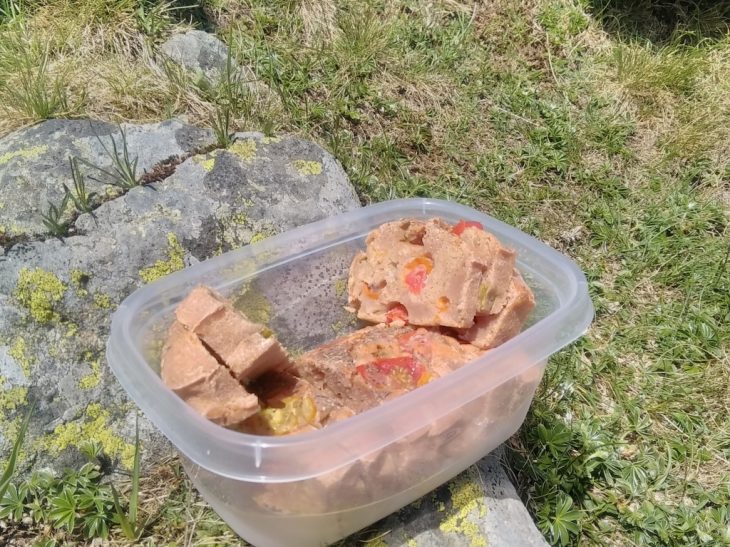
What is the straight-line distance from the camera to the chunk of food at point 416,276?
6.44 ft

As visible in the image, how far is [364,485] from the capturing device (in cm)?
170

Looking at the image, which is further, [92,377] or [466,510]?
[92,377]

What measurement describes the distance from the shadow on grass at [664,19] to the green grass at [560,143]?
1 cm

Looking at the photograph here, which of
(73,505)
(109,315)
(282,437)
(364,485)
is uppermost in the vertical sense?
(282,437)

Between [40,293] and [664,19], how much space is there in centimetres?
440

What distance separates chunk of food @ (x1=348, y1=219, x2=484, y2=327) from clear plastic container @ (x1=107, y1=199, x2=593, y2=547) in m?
0.18

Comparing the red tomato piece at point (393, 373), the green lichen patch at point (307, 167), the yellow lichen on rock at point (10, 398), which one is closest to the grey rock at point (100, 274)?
the yellow lichen on rock at point (10, 398)

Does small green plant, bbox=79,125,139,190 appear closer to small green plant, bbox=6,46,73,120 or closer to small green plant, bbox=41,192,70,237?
small green plant, bbox=41,192,70,237

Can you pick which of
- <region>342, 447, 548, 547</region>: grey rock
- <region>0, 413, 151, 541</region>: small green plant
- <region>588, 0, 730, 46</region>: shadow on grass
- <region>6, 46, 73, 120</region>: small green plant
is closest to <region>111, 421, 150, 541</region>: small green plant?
<region>0, 413, 151, 541</region>: small green plant

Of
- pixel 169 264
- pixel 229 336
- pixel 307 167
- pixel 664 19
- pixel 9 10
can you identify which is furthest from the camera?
pixel 664 19

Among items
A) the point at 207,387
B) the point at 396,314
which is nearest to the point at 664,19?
the point at 396,314

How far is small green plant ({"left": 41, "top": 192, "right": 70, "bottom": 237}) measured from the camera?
2230 mm

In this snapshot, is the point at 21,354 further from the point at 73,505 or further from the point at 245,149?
the point at 245,149

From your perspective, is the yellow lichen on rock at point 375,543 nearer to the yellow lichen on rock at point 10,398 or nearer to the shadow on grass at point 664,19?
the yellow lichen on rock at point 10,398
